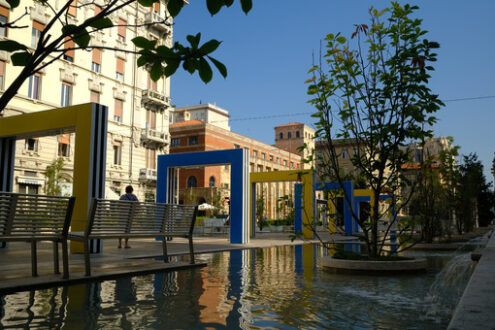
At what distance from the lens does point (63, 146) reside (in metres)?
27.7

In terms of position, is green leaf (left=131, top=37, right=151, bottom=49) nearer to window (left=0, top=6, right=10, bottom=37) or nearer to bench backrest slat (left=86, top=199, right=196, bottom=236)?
bench backrest slat (left=86, top=199, right=196, bottom=236)

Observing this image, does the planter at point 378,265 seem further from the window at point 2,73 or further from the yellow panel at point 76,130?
the window at point 2,73

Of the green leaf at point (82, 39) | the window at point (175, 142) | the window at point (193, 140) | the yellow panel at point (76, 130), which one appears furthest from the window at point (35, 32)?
the window at point (175, 142)

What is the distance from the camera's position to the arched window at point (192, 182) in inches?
2058

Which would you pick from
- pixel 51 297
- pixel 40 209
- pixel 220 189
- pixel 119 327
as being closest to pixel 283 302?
pixel 119 327

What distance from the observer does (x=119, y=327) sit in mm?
3330

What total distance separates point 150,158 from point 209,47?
3497 cm

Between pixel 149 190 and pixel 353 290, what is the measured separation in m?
30.8

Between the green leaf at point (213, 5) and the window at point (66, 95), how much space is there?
28223mm

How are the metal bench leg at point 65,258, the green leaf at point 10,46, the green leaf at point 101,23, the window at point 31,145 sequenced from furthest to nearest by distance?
the window at point 31,145, the metal bench leg at point 65,258, the green leaf at point 101,23, the green leaf at point 10,46

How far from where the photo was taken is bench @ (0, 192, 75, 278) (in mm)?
4926

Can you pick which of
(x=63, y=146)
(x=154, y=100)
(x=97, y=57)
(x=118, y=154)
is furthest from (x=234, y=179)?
(x=154, y=100)

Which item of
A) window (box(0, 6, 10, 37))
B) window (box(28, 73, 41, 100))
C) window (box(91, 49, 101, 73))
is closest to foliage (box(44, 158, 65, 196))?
window (box(28, 73, 41, 100))

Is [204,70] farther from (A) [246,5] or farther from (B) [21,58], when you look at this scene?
(B) [21,58]
